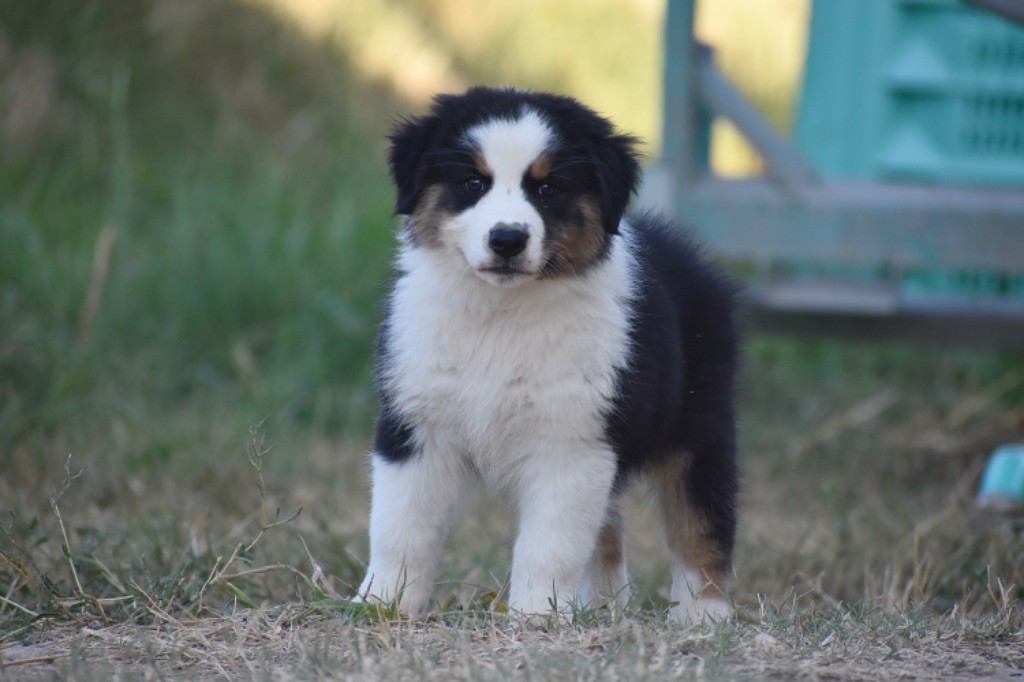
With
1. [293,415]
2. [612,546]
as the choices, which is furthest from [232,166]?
[612,546]

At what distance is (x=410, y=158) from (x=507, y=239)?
1.55 feet

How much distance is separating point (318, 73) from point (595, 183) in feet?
24.5

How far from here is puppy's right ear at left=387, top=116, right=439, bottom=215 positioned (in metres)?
3.42

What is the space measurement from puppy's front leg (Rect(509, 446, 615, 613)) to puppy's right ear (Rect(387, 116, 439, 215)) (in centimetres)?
78

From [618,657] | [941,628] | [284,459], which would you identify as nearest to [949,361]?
[284,459]

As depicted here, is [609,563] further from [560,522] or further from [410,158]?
[410,158]

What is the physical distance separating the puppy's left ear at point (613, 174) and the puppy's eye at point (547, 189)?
13 cm

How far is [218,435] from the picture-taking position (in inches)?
222

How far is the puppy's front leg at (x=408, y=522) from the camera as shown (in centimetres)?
334

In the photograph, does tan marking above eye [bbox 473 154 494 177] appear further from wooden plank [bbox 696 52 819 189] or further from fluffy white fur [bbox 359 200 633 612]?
wooden plank [bbox 696 52 819 189]

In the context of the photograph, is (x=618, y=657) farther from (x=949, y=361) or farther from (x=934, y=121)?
(x=949, y=361)

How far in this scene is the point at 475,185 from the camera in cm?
331

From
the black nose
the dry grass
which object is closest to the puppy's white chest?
→ the black nose

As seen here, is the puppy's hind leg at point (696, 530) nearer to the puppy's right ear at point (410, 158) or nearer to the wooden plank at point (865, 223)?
the puppy's right ear at point (410, 158)
